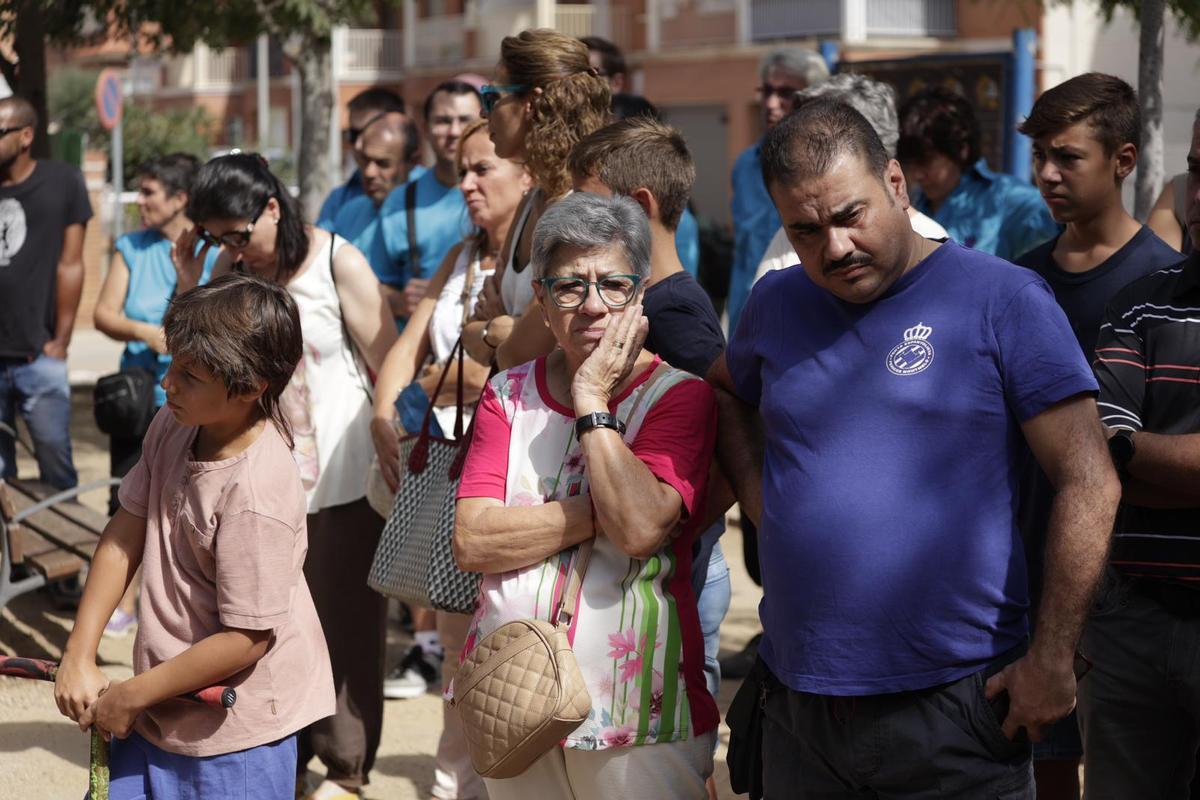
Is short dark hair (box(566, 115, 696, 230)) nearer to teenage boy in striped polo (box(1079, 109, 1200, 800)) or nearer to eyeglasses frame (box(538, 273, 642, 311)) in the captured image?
eyeglasses frame (box(538, 273, 642, 311))

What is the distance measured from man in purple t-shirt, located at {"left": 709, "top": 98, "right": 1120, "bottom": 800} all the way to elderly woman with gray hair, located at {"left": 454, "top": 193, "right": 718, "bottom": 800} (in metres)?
0.29

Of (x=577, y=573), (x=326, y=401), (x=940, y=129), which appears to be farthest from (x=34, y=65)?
(x=577, y=573)

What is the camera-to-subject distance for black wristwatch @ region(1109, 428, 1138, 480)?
298 centimetres

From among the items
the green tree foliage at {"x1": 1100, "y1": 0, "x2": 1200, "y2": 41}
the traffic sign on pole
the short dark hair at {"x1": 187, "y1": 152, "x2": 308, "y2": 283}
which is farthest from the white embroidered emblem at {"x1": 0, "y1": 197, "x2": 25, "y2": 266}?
the traffic sign on pole

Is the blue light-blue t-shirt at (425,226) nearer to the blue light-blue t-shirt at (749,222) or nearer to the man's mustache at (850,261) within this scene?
the blue light-blue t-shirt at (749,222)

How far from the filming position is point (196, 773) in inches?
119

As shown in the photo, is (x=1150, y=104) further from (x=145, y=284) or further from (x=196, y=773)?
(x=196, y=773)

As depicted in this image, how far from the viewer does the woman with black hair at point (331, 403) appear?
14.1ft

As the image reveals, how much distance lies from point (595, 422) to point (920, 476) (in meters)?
0.63

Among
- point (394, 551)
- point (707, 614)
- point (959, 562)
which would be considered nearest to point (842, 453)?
point (959, 562)

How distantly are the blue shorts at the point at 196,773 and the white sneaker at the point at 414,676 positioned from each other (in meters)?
2.82

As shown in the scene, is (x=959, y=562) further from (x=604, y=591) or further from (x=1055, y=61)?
(x=1055, y=61)

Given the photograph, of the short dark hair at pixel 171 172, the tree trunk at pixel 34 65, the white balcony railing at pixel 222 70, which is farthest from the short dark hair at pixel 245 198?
the white balcony railing at pixel 222 70

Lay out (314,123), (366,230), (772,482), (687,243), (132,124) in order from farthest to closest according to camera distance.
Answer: (132,124) < (314,123) < (366,230) < (687,243) < (772,482)
